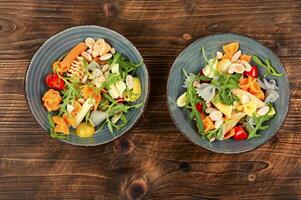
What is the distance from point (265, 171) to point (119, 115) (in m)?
0.53

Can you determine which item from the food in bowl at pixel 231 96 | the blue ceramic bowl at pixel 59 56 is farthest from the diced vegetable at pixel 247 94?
the blue ceramic bowl at pixel 59 56

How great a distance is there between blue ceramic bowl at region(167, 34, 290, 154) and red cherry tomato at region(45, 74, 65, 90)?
34 cm

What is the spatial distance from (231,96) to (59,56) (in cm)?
57

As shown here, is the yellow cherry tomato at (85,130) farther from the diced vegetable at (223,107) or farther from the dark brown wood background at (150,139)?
the diced vegetable at (223,107)

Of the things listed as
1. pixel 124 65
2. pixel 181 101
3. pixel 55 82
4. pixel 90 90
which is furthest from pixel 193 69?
pixel 55 82

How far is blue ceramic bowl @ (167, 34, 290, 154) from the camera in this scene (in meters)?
1.38

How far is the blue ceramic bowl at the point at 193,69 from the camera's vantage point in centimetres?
138

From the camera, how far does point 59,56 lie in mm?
1456

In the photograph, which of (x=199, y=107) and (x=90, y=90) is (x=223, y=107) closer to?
(x=199, y=107)

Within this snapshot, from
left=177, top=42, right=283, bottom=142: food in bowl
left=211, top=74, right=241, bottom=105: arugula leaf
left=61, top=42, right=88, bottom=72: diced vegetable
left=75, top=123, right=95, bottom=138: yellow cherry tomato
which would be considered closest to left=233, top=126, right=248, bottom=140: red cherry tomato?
left=177, top=42, right=283, bottom=142: food in bowl

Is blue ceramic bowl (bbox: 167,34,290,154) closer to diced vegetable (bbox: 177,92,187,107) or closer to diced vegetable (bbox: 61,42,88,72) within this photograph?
diced vegetable (bbox: 177,92,187,107)

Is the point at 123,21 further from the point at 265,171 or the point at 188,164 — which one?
the point at 265,171

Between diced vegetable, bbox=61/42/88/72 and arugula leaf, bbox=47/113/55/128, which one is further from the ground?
diced vegetable, bbox=61/42/88/72

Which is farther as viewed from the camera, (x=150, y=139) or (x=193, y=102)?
(x=150, y=139)
